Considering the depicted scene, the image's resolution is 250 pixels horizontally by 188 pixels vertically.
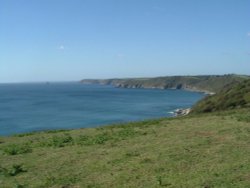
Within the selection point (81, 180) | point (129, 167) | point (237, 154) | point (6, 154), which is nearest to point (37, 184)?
point (81, 180)

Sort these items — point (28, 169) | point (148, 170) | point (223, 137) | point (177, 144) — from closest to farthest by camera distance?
1. point (148, 170)
2. point (28, 169)
3. point (177, 144)
4. point (223, 137)

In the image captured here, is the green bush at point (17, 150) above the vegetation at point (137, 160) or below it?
below

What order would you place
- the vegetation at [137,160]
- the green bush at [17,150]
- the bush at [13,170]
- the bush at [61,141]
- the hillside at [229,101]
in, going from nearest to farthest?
the vegetation at [137,160], the bush at [13,170], the green bush at [17,150], the bush at [61,141], the hillside at [229,101]

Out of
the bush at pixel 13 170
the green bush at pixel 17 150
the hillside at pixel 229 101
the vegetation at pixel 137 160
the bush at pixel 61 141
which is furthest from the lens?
the hillside at pixel 229 101

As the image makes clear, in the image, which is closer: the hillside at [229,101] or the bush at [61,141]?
the bush at [61,141]

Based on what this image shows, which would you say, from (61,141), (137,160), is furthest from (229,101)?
(137,160)

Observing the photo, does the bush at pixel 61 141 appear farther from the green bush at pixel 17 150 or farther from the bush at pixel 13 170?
the bush at pixel 13 170

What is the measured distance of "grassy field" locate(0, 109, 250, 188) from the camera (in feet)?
41.9

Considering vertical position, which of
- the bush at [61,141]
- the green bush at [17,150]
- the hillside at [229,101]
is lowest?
the hillside at [229,101]

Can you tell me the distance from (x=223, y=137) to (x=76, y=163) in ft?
24.6

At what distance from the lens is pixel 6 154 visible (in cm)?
1859

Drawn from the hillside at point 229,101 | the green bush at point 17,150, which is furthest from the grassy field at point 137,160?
the hillside at point 229,101

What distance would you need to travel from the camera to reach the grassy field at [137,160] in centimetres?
1276

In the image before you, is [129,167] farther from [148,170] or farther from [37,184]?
[37,184]
